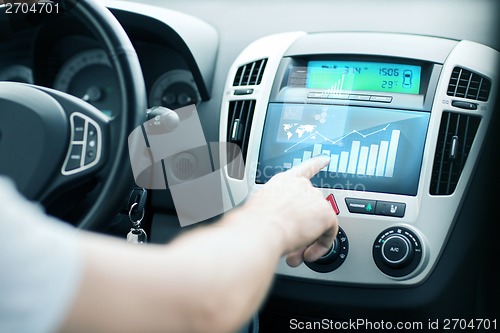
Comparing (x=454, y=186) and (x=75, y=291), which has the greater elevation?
(x=75, y=291)

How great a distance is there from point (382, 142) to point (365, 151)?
1.7 inches

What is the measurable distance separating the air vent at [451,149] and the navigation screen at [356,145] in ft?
0.14

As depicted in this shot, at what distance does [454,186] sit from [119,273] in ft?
3.45

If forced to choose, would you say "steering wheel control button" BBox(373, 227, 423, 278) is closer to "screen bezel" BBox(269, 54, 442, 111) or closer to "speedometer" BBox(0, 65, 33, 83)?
"screen bezel" BBox(269, 54, 442, 111)

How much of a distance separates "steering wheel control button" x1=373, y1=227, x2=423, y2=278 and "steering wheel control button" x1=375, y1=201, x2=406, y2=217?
34 millimetres

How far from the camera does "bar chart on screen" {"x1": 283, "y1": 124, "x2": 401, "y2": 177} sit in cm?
139

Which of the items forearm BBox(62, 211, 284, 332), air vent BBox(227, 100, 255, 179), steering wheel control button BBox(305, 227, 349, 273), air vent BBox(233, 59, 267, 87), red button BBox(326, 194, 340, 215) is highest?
forearm BBox(62, 211, 284, 332)

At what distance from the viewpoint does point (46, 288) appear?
1.60 feet

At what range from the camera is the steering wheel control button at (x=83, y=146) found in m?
0.98

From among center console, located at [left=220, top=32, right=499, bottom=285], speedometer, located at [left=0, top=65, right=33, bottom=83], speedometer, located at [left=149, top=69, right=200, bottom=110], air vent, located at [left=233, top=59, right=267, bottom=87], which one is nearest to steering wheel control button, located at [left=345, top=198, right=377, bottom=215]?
center console, located at [left=220, top=32, right=499, bottom=285]

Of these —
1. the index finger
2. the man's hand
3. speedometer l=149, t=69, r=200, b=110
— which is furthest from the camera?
speedometer l=149, t=69, r=200, b=110

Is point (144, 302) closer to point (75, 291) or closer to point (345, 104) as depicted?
point (75, 291)

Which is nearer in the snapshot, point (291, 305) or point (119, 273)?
point (119, 273)

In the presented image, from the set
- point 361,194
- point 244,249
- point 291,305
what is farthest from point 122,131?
point 291,305
